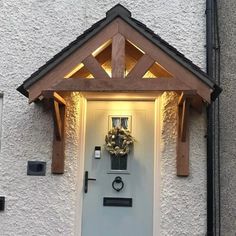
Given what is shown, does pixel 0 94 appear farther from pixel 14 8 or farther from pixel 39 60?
pixel 14 8

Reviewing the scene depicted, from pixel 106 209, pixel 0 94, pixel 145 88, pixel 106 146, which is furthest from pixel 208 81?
pixel 0 94

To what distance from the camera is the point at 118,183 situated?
612 cm

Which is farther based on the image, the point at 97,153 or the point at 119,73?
the point at 97,153

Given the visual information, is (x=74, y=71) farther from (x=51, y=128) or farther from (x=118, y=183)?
(x=118, y=183)

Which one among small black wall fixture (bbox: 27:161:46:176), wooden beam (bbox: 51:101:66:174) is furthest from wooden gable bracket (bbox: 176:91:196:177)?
small black wall fixture (bbox: 27:161:46:176)

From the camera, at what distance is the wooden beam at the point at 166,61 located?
524 centimetres

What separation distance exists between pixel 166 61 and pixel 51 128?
1921 millimetres

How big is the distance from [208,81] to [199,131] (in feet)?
3.40

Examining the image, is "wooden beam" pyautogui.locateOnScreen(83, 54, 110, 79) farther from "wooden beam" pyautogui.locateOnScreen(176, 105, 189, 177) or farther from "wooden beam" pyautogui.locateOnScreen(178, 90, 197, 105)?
"wooden beam" pyautogui.locateOnScreen(176, 105, 189, 177)

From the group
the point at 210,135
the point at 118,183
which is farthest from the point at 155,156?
the point at 210,135

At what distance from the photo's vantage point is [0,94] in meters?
6.45

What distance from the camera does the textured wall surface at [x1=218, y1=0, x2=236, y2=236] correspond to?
A: 19.7ft

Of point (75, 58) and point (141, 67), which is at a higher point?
point (75, 58)

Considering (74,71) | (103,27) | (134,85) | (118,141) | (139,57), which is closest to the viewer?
(134,85)
